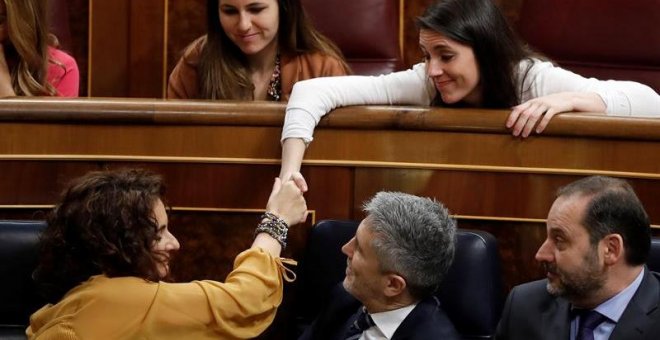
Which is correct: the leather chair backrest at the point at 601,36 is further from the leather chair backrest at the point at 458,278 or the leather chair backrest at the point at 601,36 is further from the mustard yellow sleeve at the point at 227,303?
the mustard yellow sleeve at the point at 227,303

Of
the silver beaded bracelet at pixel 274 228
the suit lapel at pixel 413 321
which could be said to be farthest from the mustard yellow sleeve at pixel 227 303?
the suit lapel at pixel 413 321

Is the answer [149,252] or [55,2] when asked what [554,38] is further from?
[149,252]

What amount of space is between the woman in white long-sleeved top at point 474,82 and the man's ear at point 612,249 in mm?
219

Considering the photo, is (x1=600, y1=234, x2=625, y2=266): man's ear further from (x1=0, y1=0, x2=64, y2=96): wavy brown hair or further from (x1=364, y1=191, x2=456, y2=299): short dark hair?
(x1=0, y1=0, x2=64, y2=96): wavy brown hair

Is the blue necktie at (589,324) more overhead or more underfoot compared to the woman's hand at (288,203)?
more underfoot

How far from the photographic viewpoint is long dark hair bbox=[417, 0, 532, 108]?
1311 millimetres

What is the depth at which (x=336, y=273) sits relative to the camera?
121 centimetres

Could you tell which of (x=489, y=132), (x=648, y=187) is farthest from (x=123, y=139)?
(x=648, y=187)

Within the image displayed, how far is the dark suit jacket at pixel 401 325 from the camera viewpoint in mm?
1085

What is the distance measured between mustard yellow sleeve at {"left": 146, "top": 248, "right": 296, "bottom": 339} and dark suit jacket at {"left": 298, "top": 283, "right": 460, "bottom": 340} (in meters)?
0.06

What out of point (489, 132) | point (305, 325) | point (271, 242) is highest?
point (489, 132)

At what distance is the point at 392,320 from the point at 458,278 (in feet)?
0.30

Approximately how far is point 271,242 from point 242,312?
9 cm

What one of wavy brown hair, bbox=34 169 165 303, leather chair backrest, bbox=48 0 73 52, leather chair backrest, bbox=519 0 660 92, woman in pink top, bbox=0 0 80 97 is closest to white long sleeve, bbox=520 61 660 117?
leather chair backrest, bbox=519 0 660 92
